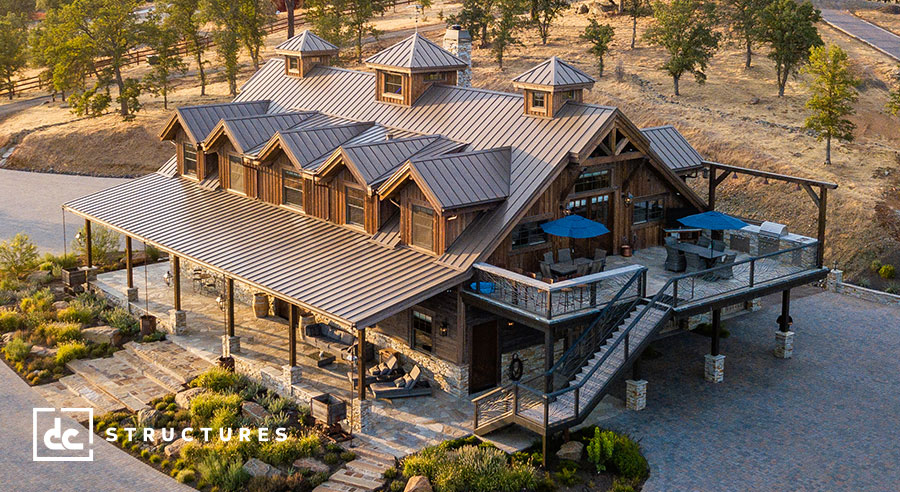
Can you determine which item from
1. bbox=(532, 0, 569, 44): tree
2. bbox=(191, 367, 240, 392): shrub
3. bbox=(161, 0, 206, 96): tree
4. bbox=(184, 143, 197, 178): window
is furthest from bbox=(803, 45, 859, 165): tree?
bbox=(161, 0, 206, 96): tree

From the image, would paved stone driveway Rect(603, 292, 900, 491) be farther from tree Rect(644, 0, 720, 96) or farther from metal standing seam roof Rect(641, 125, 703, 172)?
tree Rect(644, 0, 720, 96)

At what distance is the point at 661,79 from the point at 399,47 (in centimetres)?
2634

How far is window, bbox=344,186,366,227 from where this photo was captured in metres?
29.2

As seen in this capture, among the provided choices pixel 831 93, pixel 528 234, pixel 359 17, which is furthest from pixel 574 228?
pixel 359 17

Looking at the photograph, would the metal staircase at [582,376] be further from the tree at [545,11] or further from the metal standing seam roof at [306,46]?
the tree at [545,11]

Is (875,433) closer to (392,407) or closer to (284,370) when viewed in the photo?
(392,407)

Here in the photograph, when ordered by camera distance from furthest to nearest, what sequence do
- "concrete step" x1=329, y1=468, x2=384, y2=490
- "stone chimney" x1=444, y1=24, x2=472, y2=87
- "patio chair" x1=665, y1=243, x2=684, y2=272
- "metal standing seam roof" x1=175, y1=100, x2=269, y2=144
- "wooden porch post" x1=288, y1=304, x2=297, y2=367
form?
"stone chimney" x1=444, y1=24, x2=472, y2=87 → "metal standing seam roof" x1=175, y1=100, x2=269, y2=144 → "patio chair" x1=665, y1=243, x2=684, y2=272 → "wooden porch post" x1=288, y1=304, x2=297, y2=367 → "concrete step" x1=329, y1=468, x2=384, y2=490

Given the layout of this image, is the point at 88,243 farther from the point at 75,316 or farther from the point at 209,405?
the point at 209,405

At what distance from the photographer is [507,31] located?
60.1 m

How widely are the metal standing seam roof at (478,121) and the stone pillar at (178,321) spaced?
905cm

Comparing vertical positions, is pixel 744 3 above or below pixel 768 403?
above

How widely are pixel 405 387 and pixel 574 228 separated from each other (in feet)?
20.7

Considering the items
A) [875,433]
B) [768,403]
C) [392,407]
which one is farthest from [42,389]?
[875,433]

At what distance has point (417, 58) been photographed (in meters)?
32.9
